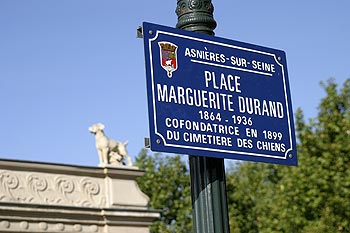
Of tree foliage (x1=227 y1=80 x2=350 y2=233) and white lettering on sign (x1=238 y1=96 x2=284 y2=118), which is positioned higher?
tree foliage (x1=227 y1=80 x2=350 y2=233)

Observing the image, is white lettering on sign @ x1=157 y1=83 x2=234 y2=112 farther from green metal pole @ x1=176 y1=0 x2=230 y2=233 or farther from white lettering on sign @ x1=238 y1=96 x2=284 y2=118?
green metal pole @ x1=176 y1=0 x2=230 y2=233

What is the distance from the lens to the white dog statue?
19656 millimetres

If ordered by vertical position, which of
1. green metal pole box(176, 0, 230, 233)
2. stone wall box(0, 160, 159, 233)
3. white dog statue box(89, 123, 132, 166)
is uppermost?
white dog statue box(89, 123, 132, 166)

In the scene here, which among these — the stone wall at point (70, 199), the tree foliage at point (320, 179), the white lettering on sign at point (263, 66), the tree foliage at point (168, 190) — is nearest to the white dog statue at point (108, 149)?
the stone wall at point (70, 199)

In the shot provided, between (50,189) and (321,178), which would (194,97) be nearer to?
(50,189)

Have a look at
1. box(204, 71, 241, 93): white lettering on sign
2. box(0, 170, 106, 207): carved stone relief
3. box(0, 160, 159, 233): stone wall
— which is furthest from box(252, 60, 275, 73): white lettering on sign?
box(0, 170, 106, 207): carved stone relief

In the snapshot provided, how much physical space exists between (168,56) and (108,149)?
628 inches

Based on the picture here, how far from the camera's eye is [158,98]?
148 inches

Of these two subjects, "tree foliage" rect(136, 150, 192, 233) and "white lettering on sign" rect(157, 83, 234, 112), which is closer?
"white lettering on sign" rect(157, 83, 234, 112)

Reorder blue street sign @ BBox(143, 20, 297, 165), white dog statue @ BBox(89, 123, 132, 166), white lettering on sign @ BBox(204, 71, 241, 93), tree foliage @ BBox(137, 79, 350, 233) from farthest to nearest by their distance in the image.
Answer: tree foliage @ BBox(137, 79, 350, 233) < white dog statue @ BBox(89, 123, 132, 166) < white lettering on sign @ BBox(204, 71, 241, 93) < blue street sign @ BBox(143, 20, 297, 165)

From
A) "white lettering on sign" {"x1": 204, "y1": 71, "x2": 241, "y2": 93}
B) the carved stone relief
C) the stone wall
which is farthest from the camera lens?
the carved stone relief

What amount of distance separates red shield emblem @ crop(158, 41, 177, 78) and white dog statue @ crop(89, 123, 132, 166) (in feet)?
51.6

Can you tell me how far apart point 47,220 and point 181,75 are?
14500 millimetres

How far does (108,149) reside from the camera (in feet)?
64.7
